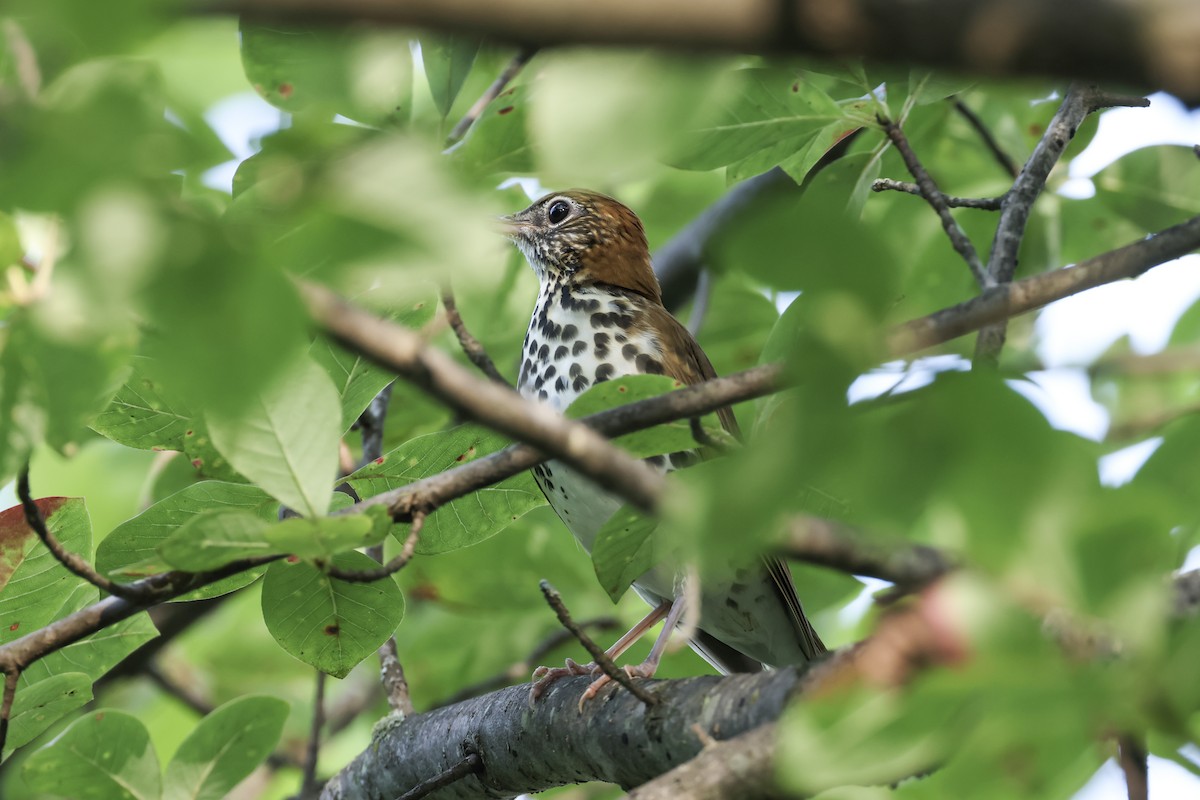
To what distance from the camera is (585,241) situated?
5691 mm

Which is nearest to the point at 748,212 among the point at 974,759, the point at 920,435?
the point at 920,435

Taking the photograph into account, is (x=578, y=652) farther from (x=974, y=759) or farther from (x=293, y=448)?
(x=974, y=759)

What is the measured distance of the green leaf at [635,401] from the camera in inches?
78.2

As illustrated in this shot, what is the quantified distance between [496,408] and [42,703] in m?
1.82

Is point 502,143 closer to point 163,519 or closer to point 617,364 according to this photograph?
point 163,519

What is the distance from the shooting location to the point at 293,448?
185cm

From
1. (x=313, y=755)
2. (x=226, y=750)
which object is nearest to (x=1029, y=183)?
(x=226, y=750)

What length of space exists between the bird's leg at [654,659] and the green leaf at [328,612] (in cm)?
74

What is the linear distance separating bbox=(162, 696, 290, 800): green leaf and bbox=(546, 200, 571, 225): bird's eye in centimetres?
359

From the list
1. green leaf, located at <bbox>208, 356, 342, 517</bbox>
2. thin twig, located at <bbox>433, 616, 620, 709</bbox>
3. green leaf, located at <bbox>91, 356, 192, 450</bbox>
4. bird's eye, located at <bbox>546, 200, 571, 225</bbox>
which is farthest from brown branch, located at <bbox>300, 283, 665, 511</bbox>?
bird's eye, located at <bbox>546, 200, 571, 225</bbox>

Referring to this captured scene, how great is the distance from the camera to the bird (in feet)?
14.8

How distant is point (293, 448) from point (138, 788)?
132cm

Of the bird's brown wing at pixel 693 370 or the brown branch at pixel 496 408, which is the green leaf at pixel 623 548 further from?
the bird's brown wing at pixel 693 370

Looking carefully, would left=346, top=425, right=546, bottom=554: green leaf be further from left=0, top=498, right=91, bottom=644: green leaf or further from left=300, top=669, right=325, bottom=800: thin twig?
left=300, top=669, right=325, bottom=800: thin twig
